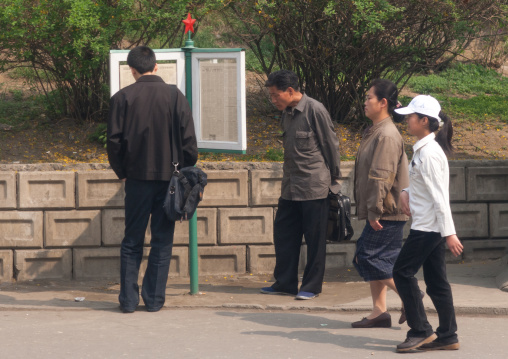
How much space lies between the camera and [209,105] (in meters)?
6.63

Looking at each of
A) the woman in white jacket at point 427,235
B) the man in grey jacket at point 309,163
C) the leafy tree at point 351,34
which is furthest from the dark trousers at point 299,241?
the leafy tree at point 351,34

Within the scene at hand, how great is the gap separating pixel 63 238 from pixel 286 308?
2375mm

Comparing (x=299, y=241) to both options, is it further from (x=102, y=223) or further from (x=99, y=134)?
(x=99, y=134)

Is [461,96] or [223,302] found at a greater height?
[461,96]

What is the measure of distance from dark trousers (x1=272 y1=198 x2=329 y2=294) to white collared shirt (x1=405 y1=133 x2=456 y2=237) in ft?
5.44

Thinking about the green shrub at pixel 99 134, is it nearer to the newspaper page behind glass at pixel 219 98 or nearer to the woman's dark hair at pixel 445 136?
the newspaper page behind glass at pixel 219 98

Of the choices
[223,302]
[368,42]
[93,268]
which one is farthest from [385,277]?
[368,42]

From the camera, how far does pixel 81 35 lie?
8289 mm

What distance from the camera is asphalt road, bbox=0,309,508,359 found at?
509 centimetres

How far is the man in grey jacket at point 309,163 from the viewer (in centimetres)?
655

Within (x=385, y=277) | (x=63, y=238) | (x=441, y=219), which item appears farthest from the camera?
(x=63, y=238)

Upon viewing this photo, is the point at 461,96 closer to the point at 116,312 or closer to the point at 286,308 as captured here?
the point at 286,308

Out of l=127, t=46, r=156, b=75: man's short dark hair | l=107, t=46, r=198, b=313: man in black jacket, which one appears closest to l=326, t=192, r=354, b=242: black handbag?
l=107, t=46, r=198, b=313: man in black jacket

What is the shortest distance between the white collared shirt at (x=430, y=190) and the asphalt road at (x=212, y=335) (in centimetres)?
83
